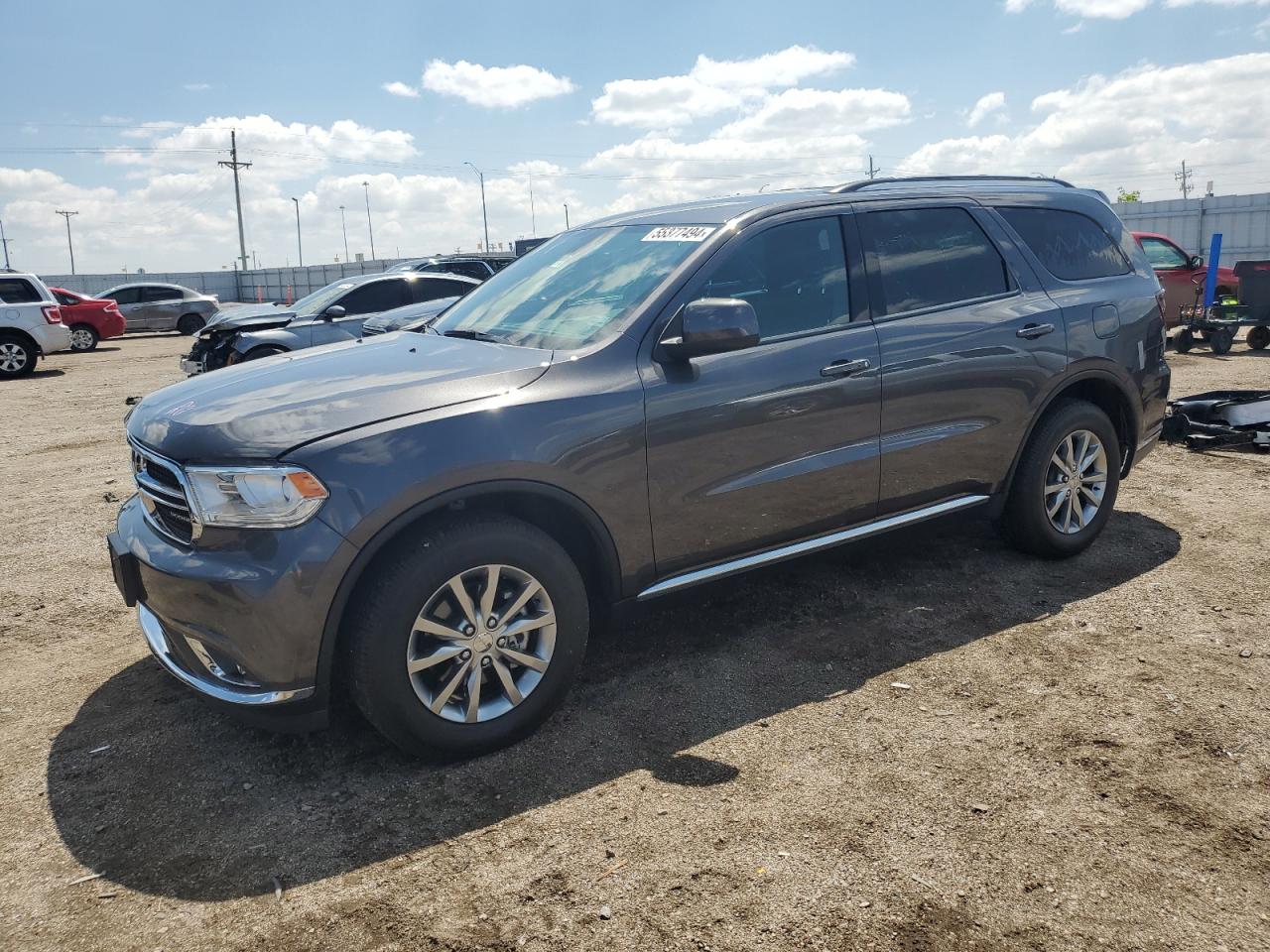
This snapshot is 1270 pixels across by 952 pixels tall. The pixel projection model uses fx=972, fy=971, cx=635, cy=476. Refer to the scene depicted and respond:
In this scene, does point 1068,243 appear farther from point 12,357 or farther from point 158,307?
point 158,307

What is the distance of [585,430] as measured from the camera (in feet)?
11.2

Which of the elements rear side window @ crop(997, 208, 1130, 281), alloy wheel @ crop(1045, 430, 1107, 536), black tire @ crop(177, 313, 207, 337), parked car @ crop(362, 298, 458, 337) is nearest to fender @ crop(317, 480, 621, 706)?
Answer: alloy wheel @ crop(1045, 430, 1107, 536)

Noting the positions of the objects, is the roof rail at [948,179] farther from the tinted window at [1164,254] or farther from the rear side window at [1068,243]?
the tinted window at [1164,254]

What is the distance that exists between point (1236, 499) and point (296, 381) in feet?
18.7

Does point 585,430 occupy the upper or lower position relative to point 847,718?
upper

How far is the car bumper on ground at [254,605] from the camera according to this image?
2961mm

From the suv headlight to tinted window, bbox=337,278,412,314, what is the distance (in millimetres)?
9313

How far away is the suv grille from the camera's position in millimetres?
3154

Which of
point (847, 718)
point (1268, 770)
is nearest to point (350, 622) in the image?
point (847, 718)

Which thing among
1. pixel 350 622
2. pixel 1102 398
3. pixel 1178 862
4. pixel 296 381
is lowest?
pixel 1178 862

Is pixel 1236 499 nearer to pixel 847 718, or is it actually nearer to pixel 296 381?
→ pixel 847 718

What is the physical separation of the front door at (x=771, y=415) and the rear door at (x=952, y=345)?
16 centimetres

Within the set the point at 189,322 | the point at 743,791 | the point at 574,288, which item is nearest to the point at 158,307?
the point at 189,322

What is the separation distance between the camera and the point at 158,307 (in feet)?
90.8
